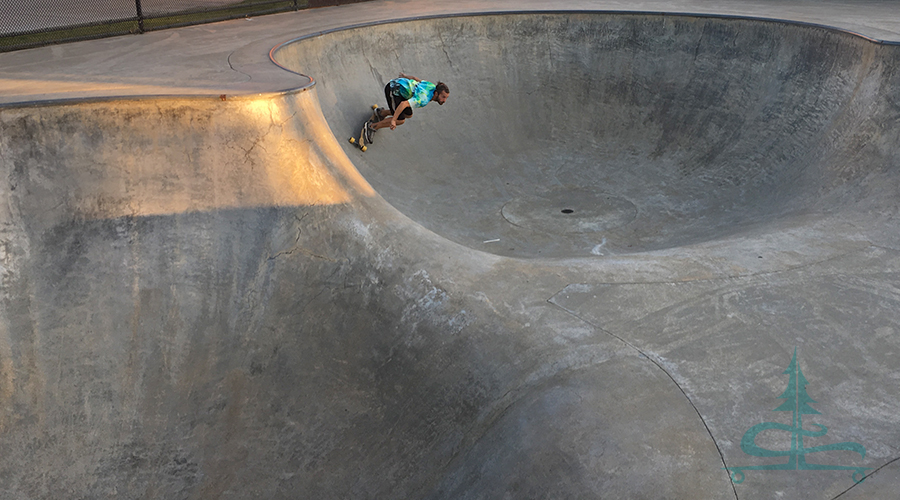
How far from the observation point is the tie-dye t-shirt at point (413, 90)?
9.00m

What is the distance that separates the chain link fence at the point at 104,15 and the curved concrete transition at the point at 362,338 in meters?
5.42

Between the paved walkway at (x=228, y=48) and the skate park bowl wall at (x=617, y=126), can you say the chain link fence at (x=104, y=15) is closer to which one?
the paved walkway at (x=228, y=48)

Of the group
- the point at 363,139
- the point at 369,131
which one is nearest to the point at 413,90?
the point at 369,131

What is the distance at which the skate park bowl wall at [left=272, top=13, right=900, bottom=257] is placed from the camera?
8.57m

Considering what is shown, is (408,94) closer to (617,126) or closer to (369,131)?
(369,131)

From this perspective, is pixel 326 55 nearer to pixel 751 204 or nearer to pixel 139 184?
pixel 139 184

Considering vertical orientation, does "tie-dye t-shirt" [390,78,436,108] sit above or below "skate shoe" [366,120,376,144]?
above

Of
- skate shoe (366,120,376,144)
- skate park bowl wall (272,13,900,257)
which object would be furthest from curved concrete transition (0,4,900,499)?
skate shoe (366,120,376,144)

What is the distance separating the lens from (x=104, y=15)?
37.9 feet

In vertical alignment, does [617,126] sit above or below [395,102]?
below

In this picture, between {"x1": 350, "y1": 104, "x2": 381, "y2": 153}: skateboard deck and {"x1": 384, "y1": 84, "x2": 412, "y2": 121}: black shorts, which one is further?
{"x1": 350, "y1": 104, "x2": 381, "y2": 153}: skateboard deck

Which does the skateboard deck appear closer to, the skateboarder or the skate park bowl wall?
the skate park bowl wall

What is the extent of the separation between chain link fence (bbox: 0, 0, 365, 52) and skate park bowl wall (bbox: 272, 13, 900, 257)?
3.51 meters

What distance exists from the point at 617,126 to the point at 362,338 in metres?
7.71
